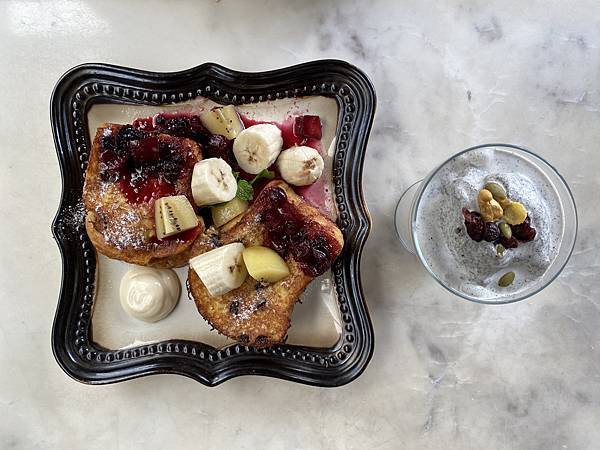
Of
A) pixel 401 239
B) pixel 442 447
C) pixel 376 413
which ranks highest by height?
pixel 401 239

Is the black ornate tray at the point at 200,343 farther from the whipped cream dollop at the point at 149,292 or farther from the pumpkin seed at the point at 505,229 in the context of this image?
the pumpkin seed at the point at 505,229

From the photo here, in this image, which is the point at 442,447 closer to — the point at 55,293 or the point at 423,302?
the point at 423,302

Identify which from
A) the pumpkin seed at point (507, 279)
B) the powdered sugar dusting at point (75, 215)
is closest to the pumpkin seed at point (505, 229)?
the pumpkin seed at point (507, 279)

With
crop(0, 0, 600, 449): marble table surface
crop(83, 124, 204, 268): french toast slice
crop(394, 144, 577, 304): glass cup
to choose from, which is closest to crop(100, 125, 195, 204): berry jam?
crop(83, 124, 204, 268): french toast slice

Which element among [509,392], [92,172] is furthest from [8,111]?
[509,392]

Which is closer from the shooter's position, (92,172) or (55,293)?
(92,172)

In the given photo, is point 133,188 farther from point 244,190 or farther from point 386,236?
point 386,236
